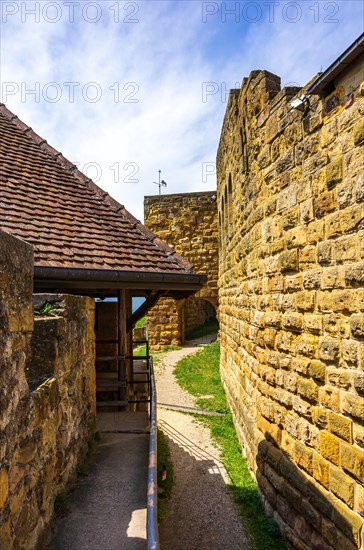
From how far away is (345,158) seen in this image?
299 centimetres

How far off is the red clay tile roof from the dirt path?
2.87 meters

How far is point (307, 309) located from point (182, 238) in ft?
40.3

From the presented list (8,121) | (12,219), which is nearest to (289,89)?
(12,219)

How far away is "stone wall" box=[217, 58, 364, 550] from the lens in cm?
288

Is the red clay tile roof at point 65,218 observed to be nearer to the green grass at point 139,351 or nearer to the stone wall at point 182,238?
the stone wall at point 182,238

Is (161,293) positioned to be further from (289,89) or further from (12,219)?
(289,89)

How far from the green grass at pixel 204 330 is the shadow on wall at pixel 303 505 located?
1379cm

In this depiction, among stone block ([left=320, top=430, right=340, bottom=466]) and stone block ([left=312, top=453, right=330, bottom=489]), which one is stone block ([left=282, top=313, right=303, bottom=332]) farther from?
stone block ([left=312, top=453, right=330, bottom=489])

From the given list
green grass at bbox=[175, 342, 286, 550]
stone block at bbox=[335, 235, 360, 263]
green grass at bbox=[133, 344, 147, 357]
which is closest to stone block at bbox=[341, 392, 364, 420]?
Result: stone block at bbox=[335, 235, 360, 263]

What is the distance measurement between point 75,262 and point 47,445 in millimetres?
2298

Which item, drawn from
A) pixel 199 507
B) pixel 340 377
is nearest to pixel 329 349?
pixel 340 377

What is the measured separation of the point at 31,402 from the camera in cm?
204

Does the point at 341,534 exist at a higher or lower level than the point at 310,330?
lower

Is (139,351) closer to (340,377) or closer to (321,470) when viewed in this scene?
(321,470)
